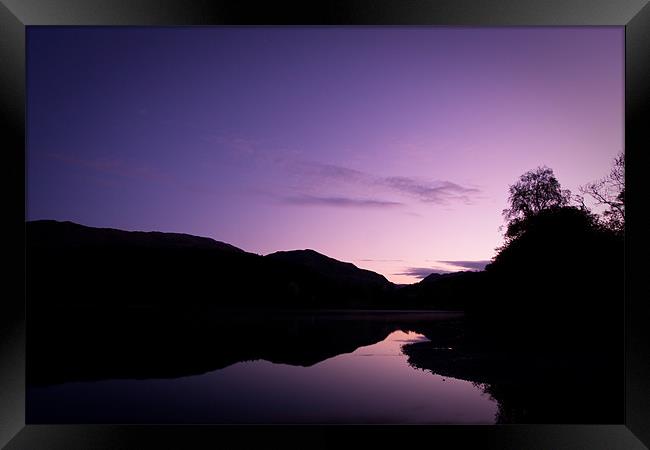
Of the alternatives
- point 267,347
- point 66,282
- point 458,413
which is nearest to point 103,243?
point 66,282

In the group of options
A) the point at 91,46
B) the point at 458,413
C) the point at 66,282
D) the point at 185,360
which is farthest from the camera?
the point at 66,282

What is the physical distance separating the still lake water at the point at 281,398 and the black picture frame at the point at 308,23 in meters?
3.73

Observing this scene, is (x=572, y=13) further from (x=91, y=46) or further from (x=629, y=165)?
(x=91, y=46)

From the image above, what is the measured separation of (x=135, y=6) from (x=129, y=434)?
2887 mm

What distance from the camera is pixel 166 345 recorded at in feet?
60.2

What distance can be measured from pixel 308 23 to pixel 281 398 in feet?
24.4

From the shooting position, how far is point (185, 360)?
47.4 ft

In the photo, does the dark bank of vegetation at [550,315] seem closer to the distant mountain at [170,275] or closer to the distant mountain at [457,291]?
the distant mountain at [457,291]

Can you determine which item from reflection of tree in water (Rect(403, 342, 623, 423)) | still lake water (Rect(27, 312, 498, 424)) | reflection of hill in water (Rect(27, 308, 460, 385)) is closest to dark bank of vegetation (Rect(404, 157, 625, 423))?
reflection of tree in water (Rect(403, 342, 623, 423))

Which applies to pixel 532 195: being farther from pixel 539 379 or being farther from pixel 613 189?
pixel 539 379

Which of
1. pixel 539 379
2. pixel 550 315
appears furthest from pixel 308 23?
pixel 550 315

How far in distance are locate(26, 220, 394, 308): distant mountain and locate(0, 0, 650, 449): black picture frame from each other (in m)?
30.7

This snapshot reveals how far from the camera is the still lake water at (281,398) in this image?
301 inches

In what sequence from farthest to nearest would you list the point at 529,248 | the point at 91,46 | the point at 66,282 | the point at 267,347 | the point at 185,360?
the point at 66,282 < the point at 267,347 < the point at 185,360 < the point at 529,248 < the point at 91,46
